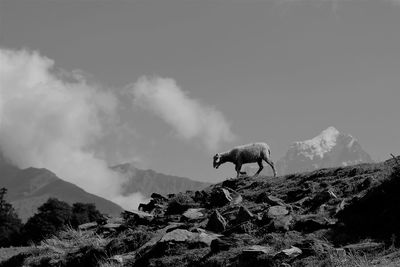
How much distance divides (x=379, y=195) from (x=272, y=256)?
516cm

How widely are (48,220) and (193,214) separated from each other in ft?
188

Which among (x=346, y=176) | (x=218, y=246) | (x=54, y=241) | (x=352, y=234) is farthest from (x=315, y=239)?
(x=54, y=241)

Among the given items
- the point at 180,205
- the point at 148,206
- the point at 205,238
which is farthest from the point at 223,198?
the point at 148,206

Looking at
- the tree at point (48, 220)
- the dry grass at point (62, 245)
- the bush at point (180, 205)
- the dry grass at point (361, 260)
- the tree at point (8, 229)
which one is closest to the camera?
the dry grass at point (361, 260)

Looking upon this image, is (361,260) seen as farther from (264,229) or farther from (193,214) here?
(193,214)

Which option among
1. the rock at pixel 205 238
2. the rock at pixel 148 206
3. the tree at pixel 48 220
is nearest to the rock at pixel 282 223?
the rock at pixel 205 238

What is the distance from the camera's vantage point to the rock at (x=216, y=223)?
2216cm

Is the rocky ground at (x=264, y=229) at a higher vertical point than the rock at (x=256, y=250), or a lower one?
higher

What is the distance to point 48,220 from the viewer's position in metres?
78.9

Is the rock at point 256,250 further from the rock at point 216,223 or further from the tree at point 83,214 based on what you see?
the tree at point 83,214

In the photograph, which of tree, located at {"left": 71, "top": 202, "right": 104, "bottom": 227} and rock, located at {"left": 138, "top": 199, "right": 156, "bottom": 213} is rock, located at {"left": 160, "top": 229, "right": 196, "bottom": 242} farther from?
tree, located at {"left": 71, "top": 202, "right": 104, "bottom": 227}

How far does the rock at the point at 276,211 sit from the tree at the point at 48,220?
172 feet

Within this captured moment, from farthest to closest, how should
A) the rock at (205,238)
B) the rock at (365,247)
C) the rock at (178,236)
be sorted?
the rock at (178,236) → the rock at (205,238) → the rock at (365,247)

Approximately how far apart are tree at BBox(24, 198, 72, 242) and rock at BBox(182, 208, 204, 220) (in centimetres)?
4743
